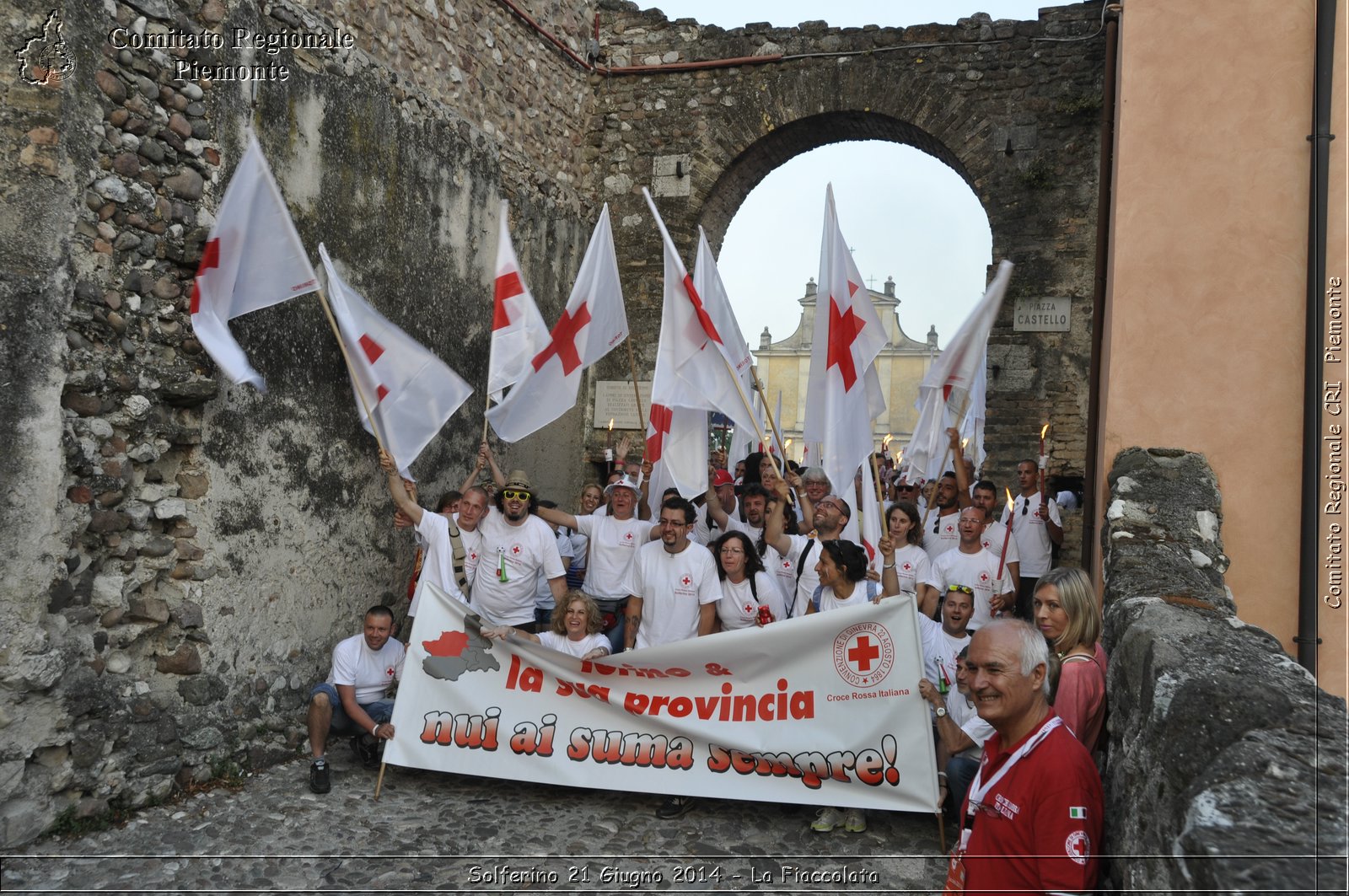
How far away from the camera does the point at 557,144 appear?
33.2ft

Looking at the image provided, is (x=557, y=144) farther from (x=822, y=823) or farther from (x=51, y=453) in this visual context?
(x=822, y=823)

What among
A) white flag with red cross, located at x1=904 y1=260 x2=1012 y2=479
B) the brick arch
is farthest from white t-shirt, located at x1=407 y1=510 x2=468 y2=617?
the brick arch

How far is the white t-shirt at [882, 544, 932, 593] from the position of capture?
601cm

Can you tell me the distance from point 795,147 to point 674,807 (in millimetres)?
7964

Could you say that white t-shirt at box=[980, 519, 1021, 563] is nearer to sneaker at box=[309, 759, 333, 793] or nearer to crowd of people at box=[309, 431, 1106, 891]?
crowd of people at box=[309, 431, 1106, 891]

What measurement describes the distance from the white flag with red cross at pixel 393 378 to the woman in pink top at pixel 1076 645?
3889 mm

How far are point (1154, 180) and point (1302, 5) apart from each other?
1.05 meters

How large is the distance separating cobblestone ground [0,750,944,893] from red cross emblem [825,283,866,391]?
234 centimetres

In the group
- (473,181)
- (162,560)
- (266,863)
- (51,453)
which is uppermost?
(473,181)

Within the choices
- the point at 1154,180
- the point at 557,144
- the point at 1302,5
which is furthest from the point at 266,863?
the point at 557,144

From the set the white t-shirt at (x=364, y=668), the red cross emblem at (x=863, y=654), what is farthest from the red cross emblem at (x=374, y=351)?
the red cross emblem at (x=863, y=654)

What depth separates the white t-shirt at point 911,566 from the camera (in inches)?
237

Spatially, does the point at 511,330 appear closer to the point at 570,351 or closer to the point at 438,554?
the point at 570,351

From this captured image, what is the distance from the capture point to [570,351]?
23.0 ft
